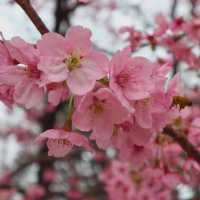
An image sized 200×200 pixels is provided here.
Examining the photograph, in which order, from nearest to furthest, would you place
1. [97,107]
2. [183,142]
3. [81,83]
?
[81,83], [97,107], [183,142]

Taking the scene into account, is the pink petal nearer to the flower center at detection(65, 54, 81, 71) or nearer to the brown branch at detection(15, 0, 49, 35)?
the flower center at detection(65, 54, 81, 71)

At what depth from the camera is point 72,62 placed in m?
1.17

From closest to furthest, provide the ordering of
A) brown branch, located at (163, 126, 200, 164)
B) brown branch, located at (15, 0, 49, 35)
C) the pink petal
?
the pink petal, brown branch, located at (15, 0, 49, 35), brown branch, located at (163, 126, 200, 164)

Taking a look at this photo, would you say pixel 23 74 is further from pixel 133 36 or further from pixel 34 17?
pixel 133 36

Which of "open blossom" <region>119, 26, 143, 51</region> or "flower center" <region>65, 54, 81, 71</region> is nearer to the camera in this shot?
"flower center" <region>65, 54, 81, 71</region>

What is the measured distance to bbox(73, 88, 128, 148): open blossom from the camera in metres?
1.11

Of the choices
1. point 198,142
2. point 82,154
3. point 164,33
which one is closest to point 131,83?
point 198,142

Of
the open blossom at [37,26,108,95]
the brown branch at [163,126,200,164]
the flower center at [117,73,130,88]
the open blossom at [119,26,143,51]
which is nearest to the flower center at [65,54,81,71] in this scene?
the open blossom at [37,26,108,95]

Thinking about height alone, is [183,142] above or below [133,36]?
below

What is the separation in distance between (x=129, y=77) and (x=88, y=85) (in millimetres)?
154

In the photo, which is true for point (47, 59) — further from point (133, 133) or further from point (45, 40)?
point (133, 133)

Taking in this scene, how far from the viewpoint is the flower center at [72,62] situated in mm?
1156

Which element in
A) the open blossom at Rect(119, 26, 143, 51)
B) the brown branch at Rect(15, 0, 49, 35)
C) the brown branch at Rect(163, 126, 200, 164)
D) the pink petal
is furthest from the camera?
the open blossom at Rect(119, 26, 143, 51)

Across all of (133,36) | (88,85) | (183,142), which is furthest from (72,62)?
(133,36)
